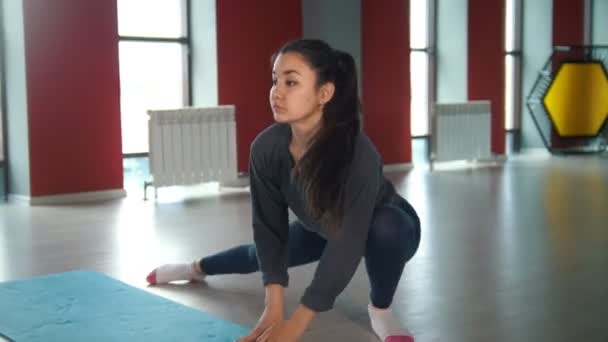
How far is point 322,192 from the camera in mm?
2215

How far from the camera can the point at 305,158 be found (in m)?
2.24

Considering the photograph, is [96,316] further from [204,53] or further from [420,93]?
[420,93]

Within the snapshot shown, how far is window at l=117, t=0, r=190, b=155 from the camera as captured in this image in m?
6.73

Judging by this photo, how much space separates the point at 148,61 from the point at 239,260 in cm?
422

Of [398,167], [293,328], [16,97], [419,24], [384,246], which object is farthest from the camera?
[419,24]

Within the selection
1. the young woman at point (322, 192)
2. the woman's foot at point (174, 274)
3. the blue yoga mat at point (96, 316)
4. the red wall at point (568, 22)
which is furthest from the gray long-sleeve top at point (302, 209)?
the red wall at point (568, 22)

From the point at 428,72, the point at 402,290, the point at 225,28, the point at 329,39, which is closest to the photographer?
the point at 402,290

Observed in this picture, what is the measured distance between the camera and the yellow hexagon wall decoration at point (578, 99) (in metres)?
9.85

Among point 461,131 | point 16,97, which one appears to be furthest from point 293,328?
point 461,131

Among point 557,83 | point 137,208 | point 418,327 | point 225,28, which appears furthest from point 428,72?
point 418,327

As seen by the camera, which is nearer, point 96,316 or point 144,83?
point 96,316

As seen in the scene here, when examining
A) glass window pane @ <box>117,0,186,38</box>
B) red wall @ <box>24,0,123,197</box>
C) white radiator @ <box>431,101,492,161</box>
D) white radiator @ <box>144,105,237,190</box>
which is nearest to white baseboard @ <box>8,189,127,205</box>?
red wall @ <box>24,0,123,197</box>

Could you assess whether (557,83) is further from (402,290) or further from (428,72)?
(402,290)

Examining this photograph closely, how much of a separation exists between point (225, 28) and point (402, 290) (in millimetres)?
4114
